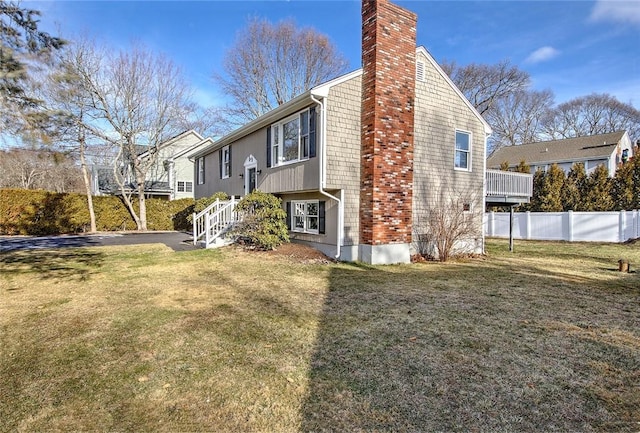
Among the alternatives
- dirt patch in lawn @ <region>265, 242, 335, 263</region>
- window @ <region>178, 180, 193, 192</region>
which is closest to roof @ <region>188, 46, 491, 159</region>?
dirt patch in lawn @ <region>265, 242, 335, 263</region>

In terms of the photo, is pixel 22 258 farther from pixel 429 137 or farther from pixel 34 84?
pixel 429 137

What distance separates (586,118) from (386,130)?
40992 millimetres

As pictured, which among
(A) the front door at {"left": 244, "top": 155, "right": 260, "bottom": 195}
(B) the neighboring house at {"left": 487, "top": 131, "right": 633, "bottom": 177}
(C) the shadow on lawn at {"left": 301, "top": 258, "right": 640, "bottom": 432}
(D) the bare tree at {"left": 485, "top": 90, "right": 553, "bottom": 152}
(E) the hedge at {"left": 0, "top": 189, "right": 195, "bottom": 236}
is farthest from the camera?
(D) the bare tree at {"left": 485, "top": 90, "right": 553, "bottom": 152}

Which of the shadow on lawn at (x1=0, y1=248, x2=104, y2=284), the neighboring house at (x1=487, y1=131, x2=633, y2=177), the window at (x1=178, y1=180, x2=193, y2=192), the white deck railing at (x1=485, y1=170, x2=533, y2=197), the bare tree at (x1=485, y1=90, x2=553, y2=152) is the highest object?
the bare tree at (x1=485, y1=90, x2=553, y2=152)

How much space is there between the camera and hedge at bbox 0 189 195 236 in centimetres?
1680

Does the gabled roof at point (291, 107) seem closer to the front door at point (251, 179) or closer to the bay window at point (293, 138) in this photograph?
the bay window at point (293, 138)

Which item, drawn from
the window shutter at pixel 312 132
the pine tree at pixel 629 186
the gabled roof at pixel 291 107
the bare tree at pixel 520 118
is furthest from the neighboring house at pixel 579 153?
the window shutter at pixel 312 132

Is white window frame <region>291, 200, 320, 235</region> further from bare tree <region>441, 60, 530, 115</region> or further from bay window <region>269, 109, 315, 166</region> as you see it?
bare tree <region>441, 60, 530, 115</region>

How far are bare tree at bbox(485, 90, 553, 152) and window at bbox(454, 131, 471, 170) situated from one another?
26.5 m

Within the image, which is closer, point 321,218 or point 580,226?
point 321,218

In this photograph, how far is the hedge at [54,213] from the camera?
1680 centimetres

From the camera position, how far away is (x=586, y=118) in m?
39.1

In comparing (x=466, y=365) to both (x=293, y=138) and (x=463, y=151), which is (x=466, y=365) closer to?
(x=293, y=138)

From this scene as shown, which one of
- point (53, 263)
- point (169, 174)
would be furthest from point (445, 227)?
point (169, 174)
